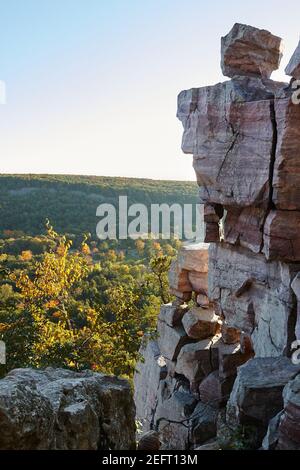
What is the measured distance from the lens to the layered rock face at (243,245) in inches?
427

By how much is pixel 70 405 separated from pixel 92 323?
10.1m

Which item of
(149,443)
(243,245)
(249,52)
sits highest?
(249,52)

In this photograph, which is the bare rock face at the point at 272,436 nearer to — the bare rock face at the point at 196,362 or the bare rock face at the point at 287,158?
the bare rock face at the point at 287,158

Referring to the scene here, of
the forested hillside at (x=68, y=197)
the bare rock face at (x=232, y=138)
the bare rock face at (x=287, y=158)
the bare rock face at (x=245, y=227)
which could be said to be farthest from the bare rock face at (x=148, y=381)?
the forested hillside at (x=68, y=197)

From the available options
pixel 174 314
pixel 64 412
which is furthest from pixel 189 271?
pixel 64 412

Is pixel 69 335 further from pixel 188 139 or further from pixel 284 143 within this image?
pixel 284 143

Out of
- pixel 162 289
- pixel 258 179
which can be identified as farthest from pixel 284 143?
pixel 162 289

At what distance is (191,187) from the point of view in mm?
66250

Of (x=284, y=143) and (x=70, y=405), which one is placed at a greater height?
(x=284, y=143)

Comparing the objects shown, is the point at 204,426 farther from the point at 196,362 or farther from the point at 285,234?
the point at 285,234

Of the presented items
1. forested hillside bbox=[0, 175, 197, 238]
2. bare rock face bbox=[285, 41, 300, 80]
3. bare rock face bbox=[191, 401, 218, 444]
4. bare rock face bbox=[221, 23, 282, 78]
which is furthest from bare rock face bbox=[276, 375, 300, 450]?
forested hillside bbox=[0, 175, 197, 238]

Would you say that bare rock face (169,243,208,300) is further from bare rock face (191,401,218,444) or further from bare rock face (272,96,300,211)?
bare rock face (272,96,300,211)

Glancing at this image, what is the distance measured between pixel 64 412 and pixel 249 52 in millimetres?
11227

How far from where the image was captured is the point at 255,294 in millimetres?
13508
